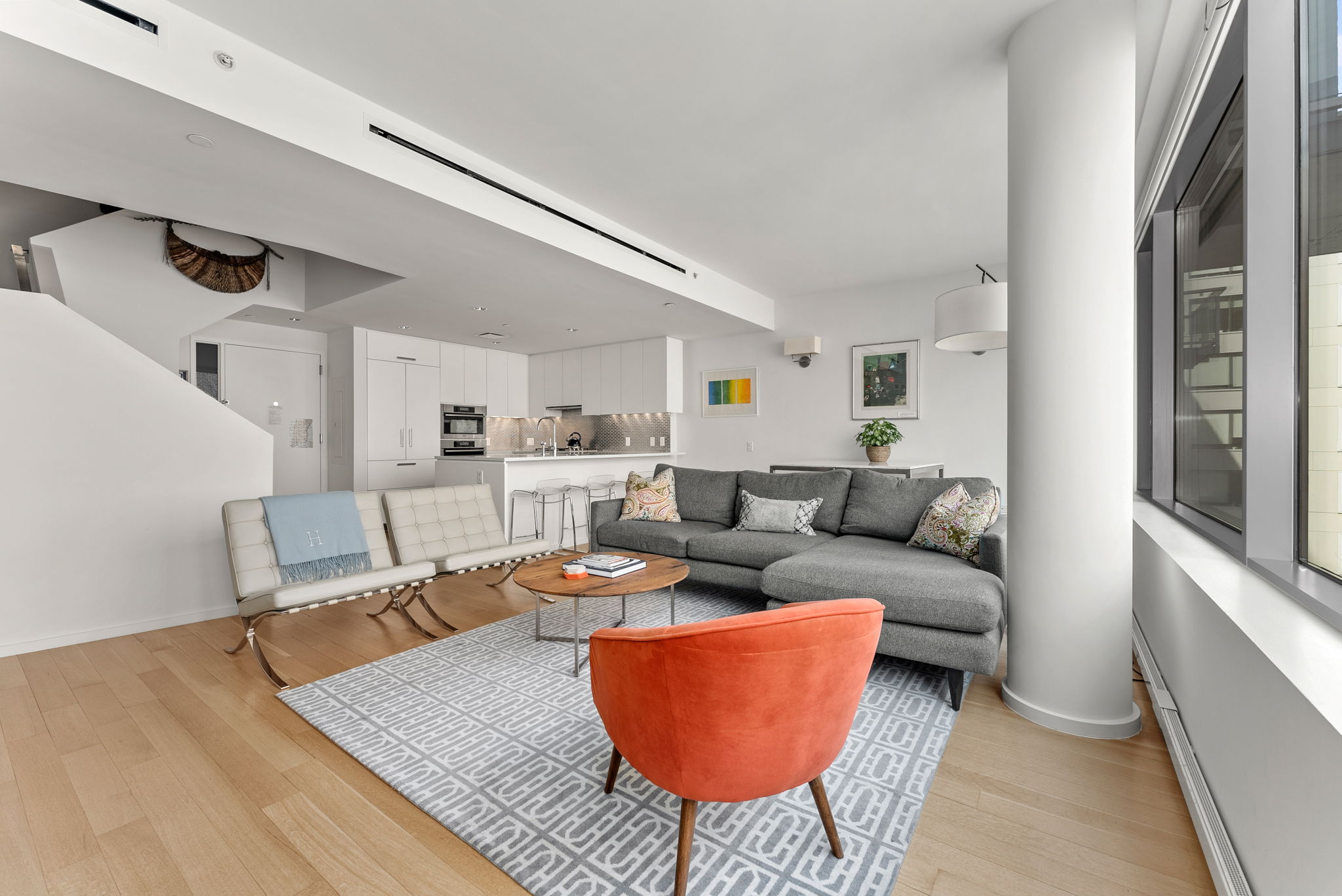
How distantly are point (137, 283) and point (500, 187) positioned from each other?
3.78 m

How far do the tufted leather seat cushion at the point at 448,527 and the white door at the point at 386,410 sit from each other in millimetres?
2895

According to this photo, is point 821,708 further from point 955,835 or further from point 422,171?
point 422,171

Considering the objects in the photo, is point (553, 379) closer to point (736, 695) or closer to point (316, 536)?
point (316, 536)

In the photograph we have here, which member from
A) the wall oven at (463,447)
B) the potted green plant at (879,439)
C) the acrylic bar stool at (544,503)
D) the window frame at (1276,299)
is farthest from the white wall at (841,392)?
the window frame at (1276,299)

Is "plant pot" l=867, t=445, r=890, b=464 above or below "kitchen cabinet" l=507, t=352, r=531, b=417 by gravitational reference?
below

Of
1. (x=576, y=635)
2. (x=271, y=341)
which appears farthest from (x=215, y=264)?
(x=576, y=635)

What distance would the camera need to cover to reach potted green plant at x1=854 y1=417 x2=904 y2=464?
577 cm

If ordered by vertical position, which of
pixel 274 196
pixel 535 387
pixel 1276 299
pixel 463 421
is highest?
pixel 274 196

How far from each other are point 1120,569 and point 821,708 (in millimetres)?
1574

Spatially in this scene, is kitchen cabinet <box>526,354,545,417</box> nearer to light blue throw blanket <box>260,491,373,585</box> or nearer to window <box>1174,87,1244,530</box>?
light blue throw blanket <box>260,491,373,585</box>

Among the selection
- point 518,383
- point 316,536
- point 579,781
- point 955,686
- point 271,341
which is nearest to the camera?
point 579,781

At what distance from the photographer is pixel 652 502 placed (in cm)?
450

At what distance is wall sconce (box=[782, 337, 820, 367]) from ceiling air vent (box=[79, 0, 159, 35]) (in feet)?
17.9

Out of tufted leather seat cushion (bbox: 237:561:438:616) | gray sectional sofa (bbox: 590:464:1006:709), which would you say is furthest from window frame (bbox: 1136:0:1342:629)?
tufted leather seat cushion (bbox: 237:561:438:616)
